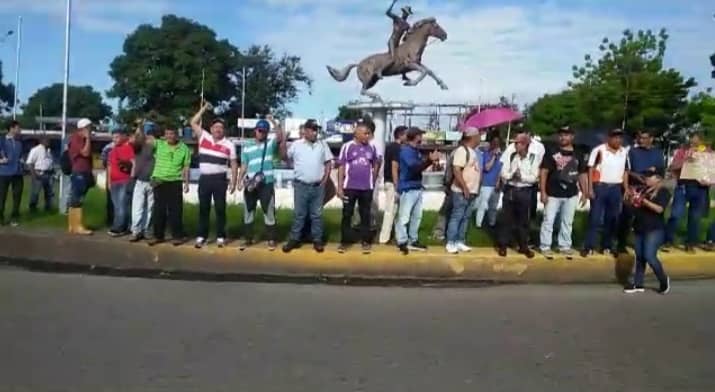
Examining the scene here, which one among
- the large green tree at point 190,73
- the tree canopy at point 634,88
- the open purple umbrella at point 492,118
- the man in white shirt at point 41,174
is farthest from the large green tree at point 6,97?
the open purple umbrella at point 492,118

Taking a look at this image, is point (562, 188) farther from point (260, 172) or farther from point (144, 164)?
point (144, 164)

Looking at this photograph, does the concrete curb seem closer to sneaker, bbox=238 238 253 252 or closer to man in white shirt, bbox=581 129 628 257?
sneaker, bbox=238 238 253 252

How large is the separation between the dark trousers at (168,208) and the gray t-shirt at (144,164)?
30 centimetres

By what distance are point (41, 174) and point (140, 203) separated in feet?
19.5

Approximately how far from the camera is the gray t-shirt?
12633mm

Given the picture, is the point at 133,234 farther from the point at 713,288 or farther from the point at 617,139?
the point at 713,288

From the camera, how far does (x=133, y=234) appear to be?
1277 cm

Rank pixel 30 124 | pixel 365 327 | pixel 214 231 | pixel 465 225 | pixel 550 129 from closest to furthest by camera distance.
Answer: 1. pixel 365 327
2. pixel 465 225
3. pixel 214 231
4. pixel 550 129
5. pixel 30 124

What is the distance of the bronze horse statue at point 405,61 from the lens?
1675cm

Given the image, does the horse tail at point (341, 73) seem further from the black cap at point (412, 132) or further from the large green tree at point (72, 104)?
the large green tree at point (72, 104)

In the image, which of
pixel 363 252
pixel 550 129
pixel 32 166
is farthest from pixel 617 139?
pixel 550 129

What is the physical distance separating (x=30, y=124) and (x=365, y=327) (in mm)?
105748

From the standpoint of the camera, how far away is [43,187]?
17734 millimetres

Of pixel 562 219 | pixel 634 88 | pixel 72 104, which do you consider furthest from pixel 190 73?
pixel 562 219
